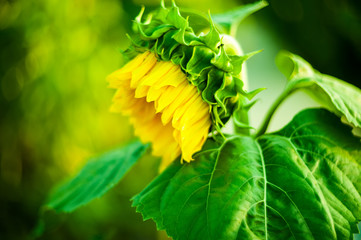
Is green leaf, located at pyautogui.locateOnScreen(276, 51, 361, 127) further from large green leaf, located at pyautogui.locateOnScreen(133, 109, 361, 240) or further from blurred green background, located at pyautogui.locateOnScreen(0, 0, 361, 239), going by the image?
blurred green background, located at pyautogui.locateOnScreen(0, 0, 361, 239)

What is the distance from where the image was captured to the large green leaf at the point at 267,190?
452mm

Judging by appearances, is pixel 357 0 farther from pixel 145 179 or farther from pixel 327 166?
pixel 327 166

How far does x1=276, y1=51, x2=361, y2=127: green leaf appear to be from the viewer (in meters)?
0.53

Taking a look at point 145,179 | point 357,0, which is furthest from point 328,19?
point 145,179

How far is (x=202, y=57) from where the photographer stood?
48 cm

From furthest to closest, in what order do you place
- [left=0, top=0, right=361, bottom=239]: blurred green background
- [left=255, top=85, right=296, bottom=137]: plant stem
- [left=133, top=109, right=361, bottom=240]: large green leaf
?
[left=0, top=0, right=361, bottom=239]: blurred green background
[left=255, top=85, right=296, bottom=137]: plant stem
[left=133, top=109, right=361, bottom=240]: large green leaf

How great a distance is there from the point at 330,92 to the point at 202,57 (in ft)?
0.72

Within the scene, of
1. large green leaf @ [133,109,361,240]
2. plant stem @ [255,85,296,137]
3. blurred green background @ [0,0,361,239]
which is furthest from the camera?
blurred green background @ [0,0,361,239]

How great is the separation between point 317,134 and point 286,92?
0.28 feet

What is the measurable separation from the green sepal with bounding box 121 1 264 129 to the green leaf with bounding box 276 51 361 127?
14 cm

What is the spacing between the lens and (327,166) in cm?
51

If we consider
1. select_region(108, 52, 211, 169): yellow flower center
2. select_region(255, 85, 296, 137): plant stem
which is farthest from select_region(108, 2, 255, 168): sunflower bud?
select_region(255, 85, 296, 137): plant stem

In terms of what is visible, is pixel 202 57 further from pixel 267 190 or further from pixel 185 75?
pixel 267 190

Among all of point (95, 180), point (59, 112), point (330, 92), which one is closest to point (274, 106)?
point (330, 92)
